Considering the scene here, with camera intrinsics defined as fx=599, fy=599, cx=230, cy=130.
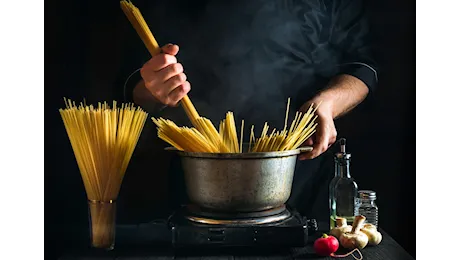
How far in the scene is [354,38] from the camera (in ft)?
4.28

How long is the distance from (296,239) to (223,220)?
15cm

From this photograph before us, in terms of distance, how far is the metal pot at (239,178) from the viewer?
1.12m

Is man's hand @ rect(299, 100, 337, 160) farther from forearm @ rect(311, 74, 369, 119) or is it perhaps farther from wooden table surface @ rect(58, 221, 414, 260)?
wooden table surface @ rect(58, 221, 414, 260)

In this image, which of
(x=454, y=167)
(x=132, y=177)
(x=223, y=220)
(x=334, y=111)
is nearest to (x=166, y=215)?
(x=132, y=177)

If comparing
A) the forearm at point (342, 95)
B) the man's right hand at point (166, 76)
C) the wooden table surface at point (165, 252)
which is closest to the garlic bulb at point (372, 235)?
the wooden table surface at point (165, 252)

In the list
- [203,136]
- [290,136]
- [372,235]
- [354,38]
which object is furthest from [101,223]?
[354,38]

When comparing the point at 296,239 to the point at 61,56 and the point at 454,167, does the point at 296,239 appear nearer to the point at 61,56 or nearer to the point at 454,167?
the point at 454,167

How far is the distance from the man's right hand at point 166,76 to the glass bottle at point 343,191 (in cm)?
36

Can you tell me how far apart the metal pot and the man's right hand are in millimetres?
144

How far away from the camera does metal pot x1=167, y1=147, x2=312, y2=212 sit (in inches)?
44.3

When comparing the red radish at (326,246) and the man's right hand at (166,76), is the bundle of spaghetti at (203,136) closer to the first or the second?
the man's right hand at (166,76)

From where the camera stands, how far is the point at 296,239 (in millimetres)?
1155

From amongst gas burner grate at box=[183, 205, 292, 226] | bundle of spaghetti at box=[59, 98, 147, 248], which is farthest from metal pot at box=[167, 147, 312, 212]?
bundle of spaghetti at box=[59, 98, 147, 248]

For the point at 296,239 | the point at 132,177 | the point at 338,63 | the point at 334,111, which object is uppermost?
the point at 338,63
